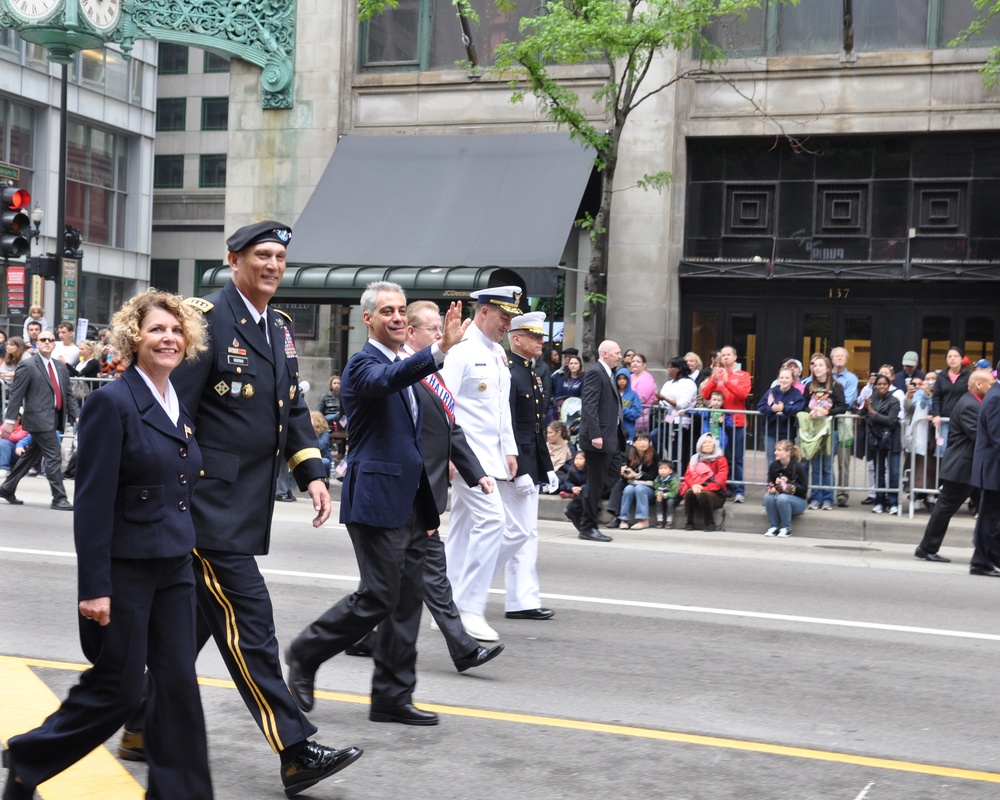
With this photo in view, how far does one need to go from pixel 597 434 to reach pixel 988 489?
3.68 meters

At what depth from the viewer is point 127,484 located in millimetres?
4215

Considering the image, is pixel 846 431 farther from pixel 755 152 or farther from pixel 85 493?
pixel 85 493

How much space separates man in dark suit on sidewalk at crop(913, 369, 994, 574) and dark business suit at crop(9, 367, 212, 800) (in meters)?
9.56

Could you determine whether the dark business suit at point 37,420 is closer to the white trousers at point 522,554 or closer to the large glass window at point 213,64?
the white trousers at point 522,554

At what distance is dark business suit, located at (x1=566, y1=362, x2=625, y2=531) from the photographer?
13.0 metres

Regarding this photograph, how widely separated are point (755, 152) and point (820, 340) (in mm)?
3296

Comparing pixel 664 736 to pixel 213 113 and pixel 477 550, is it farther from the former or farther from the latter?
pixel 213 113

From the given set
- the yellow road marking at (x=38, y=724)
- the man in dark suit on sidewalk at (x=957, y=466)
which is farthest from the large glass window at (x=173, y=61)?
the yellow road marking at (x=38, y=724)

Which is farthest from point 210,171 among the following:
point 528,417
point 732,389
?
point 528,417

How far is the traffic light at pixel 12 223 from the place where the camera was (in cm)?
1792

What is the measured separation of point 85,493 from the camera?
4125mm

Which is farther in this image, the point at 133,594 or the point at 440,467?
the point at 440,467

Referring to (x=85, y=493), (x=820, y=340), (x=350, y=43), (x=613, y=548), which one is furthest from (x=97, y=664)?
(x=350, y=43)

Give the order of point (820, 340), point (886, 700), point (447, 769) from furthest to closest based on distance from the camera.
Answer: point (820, 340) < point (886, 700) < point (447, 769)
